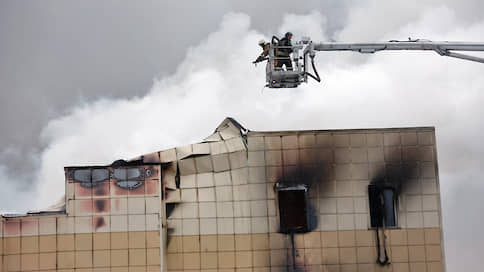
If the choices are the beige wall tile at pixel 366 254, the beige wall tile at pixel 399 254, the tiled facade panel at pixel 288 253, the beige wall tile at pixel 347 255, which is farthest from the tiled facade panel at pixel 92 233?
the beige wall tile at pixel 399 254

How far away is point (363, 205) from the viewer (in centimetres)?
2362

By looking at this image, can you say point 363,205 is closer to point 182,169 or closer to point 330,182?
point 330,182

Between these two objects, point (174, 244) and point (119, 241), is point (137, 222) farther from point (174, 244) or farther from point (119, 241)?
point (174, 244)

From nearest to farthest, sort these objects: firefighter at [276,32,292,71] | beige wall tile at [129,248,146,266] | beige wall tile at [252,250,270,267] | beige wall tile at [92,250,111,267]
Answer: beige wall tile at [129,248,146,266]
beige wall tile at [92,250,111,267]
beige wall tile at [252,250,270,267]
firefighter at [276,32,292,71]

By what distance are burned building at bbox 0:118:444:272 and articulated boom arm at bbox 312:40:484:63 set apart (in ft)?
12.0

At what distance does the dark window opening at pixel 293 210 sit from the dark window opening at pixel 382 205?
2.85 metres

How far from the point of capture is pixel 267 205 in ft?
76.7

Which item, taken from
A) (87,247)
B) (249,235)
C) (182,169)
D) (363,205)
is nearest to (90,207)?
(87,247)

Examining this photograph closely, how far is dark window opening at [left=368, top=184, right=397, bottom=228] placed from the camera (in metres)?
23.6

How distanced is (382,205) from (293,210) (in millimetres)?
3796

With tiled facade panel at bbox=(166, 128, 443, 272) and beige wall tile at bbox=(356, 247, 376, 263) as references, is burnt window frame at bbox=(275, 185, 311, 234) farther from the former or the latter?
beige wall tile at bbox=(356, 247, 376, 263)

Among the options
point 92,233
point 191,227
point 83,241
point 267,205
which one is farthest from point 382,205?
point 83,241

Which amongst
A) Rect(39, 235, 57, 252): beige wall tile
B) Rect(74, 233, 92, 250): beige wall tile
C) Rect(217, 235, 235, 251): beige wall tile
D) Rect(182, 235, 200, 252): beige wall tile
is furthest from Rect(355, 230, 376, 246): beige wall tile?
Rect(39, 235, 57, 252): beige wall tile

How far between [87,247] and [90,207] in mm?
1567
